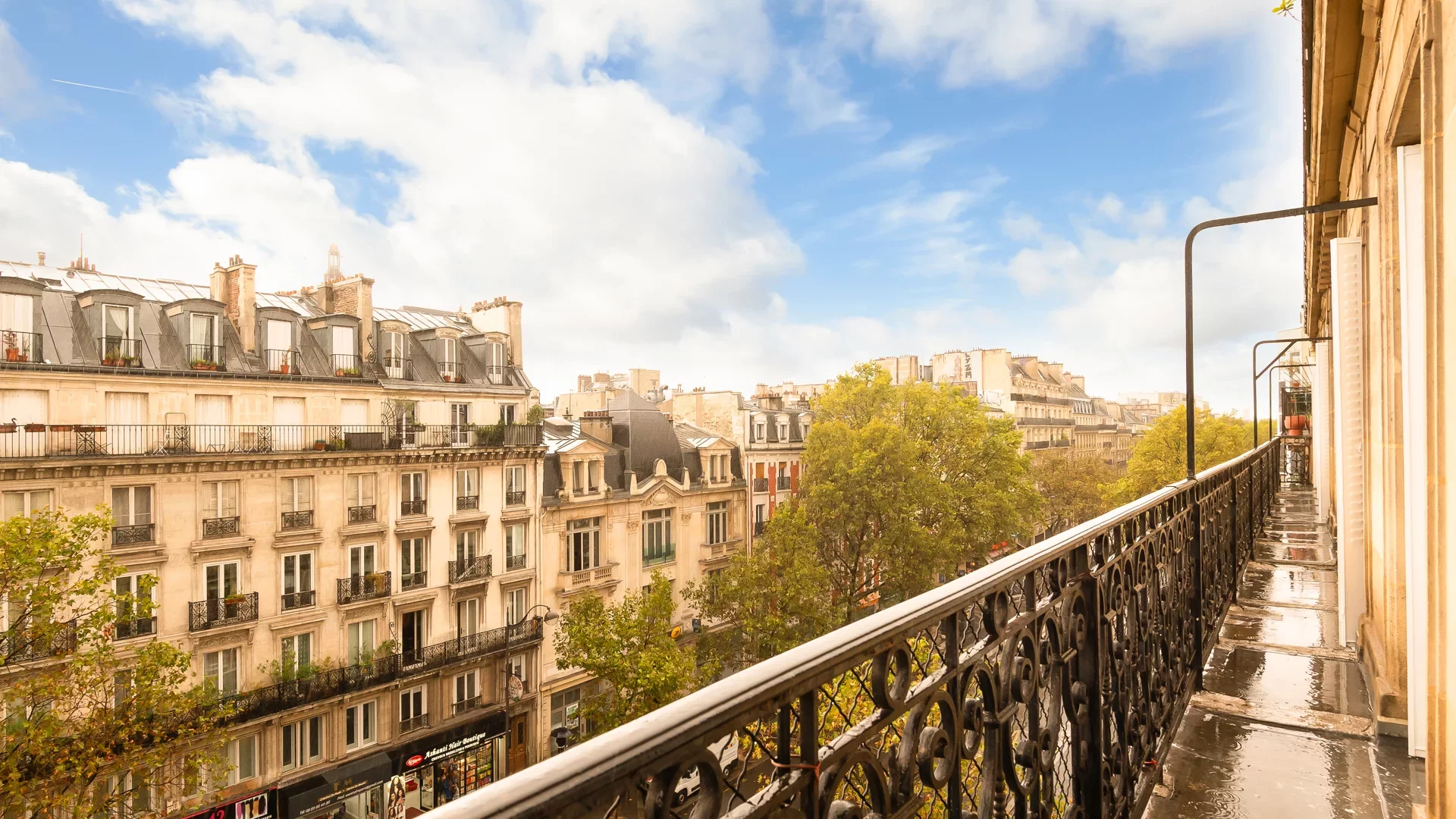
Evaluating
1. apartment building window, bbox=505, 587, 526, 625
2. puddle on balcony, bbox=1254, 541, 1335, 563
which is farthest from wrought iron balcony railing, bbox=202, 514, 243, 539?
puddle on balcony, bbox=1254, 541, 1335, 563

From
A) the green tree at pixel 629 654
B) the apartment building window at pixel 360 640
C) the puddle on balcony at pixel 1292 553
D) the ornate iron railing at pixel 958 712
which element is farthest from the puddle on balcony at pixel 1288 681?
the apartment building window at pixel 360 640

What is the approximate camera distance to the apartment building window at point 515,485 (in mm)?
24625

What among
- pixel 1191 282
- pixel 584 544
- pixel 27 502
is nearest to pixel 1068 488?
pixel 584 544

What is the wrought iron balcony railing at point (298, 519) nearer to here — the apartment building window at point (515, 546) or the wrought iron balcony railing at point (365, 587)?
the wrought iron balcony railing at point (365, 587)

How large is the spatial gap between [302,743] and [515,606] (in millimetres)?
6684

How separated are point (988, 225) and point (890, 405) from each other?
66.5 meters

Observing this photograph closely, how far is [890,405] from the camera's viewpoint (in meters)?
31.5

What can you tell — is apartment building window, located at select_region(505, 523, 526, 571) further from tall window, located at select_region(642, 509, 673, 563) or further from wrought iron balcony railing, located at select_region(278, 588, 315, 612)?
wrought iron balcony railing, located at select_region(278, 588, 315, 612)

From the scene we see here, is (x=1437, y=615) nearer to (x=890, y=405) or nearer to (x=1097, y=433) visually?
(x=890, y=405)

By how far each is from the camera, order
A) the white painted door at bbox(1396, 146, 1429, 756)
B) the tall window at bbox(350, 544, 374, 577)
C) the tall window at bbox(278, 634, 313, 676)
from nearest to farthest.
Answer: the white painted door at bbox(1396, 146, 1429, 756) → the tall window at bbox(278, 634, 313, 676) → the tall window at bbox(350, 544, 374, 577)

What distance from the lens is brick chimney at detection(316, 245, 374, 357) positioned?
2276 centimetres

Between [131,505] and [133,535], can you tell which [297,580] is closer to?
[133,535]

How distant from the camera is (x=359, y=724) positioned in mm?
21438

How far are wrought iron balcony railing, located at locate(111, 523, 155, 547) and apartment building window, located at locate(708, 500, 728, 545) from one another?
1825 cm
